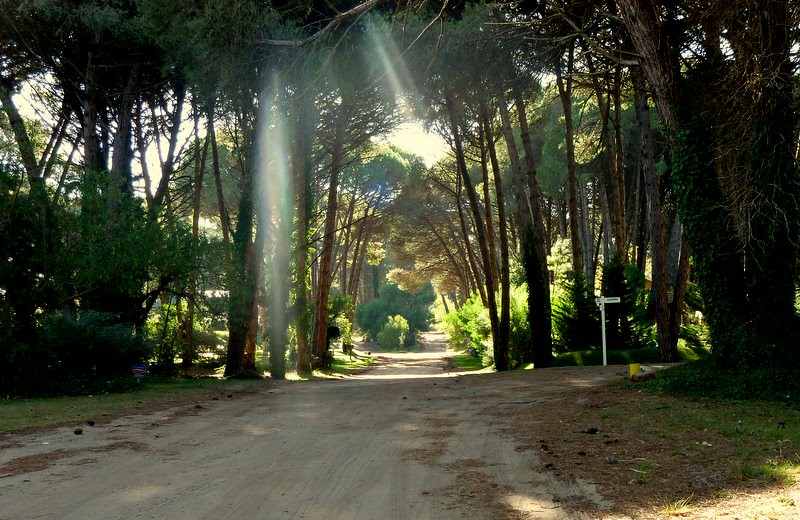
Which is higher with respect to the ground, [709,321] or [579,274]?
[579,274]

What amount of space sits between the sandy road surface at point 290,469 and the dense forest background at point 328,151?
13.4 ft

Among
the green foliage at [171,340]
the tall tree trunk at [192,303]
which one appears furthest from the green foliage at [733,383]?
the tall tree trunk at [192,303]

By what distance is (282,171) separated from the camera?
1878 centimetres

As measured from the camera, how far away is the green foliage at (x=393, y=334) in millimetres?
49250

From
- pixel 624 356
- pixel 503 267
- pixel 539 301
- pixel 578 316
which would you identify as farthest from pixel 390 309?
pixel 624 356

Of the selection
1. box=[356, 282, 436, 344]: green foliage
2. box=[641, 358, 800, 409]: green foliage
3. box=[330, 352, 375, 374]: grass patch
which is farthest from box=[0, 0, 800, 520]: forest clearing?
box=[356, 282, 436, 344]: green foliage

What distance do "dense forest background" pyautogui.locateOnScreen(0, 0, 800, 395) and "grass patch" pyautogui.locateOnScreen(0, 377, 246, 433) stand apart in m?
1.09

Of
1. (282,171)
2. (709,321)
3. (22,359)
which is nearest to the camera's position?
(709,321)

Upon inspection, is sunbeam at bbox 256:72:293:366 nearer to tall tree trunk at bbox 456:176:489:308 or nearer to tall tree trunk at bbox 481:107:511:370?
tall tree trunk at bbox 481:107:511:370

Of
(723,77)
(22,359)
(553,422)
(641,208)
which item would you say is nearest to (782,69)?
(723,77)

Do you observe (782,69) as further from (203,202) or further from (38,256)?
(203,202)

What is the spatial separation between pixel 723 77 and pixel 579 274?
31.6ft

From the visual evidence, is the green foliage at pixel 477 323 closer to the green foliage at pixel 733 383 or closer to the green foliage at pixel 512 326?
the green foliage at pixel 512 326

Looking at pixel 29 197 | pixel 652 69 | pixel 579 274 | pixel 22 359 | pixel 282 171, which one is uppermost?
pixel 282 171
